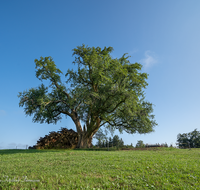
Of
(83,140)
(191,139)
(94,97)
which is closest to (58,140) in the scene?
(83,140)

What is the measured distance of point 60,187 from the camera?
5629mm

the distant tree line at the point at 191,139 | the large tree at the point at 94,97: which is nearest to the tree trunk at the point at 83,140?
the large tree at the point at 94,97

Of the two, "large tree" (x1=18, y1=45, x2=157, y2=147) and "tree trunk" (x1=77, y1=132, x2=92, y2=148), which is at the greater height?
"large tree" (x1=18, y1=45, x2=157, y2=147)

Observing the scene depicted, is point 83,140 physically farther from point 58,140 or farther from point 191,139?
point 191,139

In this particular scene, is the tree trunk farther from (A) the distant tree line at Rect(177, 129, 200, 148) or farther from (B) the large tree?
(A) the distant tree line at Rect(177, 129, 200, 148)

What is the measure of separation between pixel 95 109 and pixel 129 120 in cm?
720

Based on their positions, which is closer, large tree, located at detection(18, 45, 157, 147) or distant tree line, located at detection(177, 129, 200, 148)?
large tree, located at detection(18, 45, 157, 147)

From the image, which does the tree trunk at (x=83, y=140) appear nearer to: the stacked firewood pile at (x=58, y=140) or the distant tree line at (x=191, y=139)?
the stacked firewood pile at (x=58, y=140)

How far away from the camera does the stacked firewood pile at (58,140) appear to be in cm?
2531

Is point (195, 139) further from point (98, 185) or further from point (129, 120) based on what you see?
point (98, 185)

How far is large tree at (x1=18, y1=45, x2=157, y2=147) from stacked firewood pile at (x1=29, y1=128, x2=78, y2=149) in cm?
265

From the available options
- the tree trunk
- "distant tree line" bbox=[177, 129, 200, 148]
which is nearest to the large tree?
the tree trunk

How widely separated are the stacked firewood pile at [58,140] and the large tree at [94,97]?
8.71 feet

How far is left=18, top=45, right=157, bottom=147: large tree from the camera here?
2033 cm
